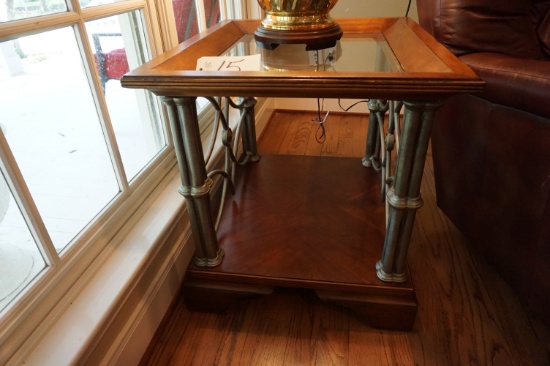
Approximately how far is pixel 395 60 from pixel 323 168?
2.11ft

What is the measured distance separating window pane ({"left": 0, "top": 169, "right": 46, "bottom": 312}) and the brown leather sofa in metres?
0.96

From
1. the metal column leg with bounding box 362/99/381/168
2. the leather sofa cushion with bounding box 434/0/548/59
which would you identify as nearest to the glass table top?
the leather sofa cushion with bounding box 434/0/548/59

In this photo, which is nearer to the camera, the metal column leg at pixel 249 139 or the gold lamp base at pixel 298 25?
the gold lamp base at pixel 298 25

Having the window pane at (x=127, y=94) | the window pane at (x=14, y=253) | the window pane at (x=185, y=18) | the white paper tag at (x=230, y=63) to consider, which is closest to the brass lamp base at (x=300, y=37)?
the white paper tag at (x=230, y=63)

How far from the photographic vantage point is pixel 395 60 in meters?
0.77

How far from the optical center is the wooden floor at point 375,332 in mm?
884

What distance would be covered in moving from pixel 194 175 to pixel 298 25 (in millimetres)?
425

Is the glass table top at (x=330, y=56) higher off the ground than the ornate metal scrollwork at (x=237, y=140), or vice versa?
the glass table top at (x=330, y=56)

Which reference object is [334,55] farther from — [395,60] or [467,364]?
[467,364]

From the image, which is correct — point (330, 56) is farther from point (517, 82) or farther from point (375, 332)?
point (375, 332)

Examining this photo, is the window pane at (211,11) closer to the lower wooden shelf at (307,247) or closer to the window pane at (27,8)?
the lower wooden shelf at (307,247)

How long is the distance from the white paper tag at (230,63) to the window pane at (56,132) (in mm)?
286

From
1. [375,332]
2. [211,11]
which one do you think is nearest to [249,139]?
[211,11]

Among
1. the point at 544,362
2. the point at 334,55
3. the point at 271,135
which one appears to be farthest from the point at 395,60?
the point at 271,135
